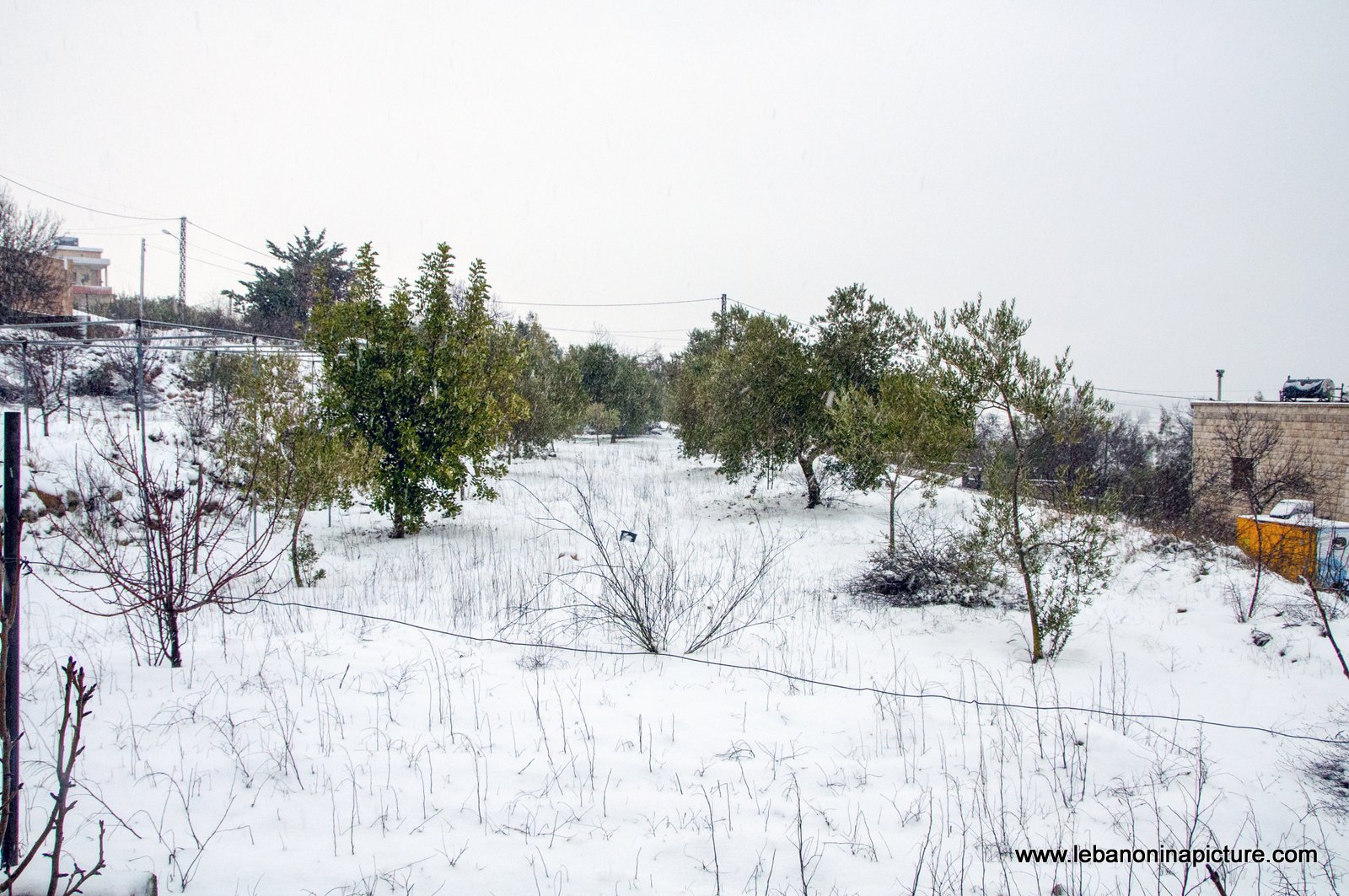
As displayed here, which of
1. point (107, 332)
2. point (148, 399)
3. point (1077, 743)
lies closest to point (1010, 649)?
point (1077, 743)

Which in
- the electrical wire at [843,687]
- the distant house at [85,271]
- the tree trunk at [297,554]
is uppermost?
the distant house at [85,271]

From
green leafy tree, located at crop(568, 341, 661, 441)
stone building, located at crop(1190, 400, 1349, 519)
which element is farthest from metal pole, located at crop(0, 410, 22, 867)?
green leafy tree, located at crop(568, 341, 661, 441)

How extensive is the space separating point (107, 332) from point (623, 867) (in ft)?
83.9

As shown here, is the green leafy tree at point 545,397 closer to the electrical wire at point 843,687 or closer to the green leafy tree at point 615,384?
the green leafy tree at point 615,384

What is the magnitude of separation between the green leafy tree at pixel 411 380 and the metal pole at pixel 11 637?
7.95 m

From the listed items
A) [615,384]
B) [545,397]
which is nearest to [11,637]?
[545,397]

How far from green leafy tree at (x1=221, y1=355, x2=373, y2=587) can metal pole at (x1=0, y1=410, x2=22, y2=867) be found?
5435mm

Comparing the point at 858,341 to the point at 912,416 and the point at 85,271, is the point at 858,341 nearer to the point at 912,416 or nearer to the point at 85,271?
the point at 912,416

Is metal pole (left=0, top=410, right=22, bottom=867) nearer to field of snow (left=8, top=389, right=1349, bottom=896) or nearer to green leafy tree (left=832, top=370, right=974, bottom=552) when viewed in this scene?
field of snow (left=8, top=389, right=1349, bottom=896)

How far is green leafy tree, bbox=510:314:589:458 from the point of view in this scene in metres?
20.4

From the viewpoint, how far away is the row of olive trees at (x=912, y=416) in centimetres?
558

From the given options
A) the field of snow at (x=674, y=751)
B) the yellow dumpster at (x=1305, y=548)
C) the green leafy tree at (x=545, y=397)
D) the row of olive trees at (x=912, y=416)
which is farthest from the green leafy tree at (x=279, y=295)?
the yellow dumpster at (x=1305, y=548)

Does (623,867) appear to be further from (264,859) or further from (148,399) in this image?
(148,399)

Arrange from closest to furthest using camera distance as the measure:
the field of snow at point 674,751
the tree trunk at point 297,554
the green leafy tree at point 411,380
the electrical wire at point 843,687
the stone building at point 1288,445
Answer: the field of snow at point 674,751 → the electrical wire at point 843,687 → the tree trunk at point 297,554 → the green leafy tree at point 411,380 → the stone building at point 1288,445
